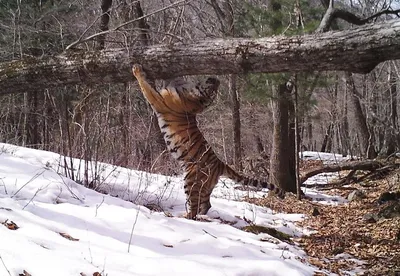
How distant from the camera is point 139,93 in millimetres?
15445

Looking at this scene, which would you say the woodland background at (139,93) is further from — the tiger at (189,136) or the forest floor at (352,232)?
the forest floor at (352,232)

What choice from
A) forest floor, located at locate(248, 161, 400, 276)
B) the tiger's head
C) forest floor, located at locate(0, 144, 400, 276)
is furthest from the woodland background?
forest floor, located at locate(248, 161, 400, 276)

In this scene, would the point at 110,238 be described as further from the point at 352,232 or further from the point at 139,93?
the point at 139,93

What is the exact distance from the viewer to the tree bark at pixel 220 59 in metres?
4.10

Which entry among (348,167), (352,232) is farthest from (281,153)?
(352,232)

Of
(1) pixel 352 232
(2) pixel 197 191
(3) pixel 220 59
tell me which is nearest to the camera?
(3) pixel 220 59

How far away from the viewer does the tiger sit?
19.0 feet

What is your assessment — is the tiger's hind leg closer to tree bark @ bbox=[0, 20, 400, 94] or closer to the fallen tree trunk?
tree bark @ bbox=[0, 20, 400, 94]

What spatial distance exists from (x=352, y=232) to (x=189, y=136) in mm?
2602

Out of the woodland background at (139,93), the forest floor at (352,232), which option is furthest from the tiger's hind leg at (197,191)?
the forest floor at (352,232)

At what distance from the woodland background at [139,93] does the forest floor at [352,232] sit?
1.79 meters

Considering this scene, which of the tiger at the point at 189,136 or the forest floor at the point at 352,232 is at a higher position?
the tiger at the point at 189,136

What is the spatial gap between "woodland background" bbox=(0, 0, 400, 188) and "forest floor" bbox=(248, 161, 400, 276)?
70.6 inches

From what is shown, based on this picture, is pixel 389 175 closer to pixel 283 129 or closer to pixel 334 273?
pixel 283 129
